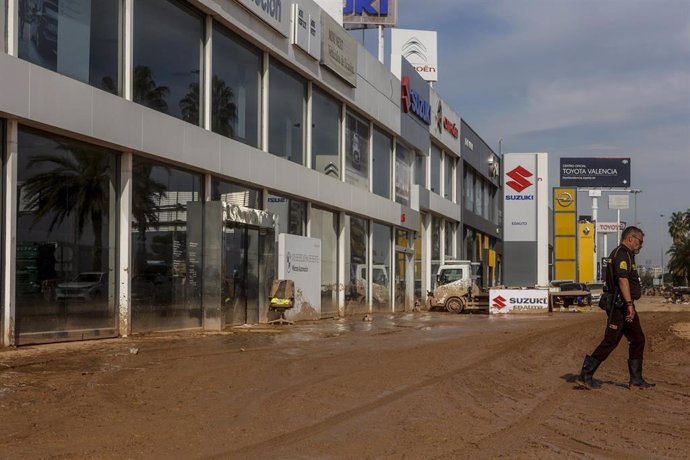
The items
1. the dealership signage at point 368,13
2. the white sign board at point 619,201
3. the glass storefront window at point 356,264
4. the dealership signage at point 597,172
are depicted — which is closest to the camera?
the glass storefront window at point 356,264

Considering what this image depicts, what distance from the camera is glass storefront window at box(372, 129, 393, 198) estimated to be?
1431 inches

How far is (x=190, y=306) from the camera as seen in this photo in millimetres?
20547

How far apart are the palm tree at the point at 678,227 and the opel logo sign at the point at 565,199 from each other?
1824 inches

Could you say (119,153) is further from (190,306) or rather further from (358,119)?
(358,119)

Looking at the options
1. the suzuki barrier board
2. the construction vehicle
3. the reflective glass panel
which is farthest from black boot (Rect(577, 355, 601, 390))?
the construction vehicle

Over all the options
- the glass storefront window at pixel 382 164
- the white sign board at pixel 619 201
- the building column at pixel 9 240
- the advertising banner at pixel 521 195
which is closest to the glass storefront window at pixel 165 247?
the building column at pixel 9 240

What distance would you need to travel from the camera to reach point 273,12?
2450cm

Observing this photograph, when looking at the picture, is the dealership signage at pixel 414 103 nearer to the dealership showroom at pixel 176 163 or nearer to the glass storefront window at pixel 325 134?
the dealership showroom at pixel 176 163

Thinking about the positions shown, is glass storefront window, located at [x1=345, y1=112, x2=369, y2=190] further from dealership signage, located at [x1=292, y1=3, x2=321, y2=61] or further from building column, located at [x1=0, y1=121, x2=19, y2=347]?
building column, located at [x1=0, y1=121, x2=19, y2=347]

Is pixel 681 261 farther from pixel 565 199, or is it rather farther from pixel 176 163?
pixel 176 163

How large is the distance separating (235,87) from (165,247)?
5696 millimetres

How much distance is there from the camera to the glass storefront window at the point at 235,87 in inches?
870

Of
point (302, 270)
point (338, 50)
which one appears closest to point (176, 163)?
point (302, 270)

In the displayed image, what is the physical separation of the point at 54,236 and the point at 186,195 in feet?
16.7
